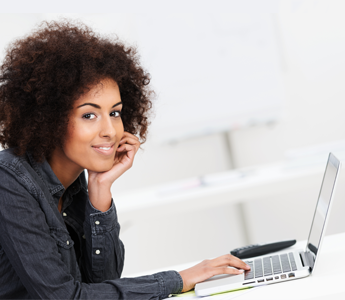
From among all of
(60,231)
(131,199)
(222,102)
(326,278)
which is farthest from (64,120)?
(222,102)

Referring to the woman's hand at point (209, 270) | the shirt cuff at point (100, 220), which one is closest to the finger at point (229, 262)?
the woman's hand at point (209, 270)

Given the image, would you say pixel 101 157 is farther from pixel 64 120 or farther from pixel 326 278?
pixel 326 278

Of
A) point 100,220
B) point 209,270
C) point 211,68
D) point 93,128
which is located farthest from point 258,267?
point 211,68

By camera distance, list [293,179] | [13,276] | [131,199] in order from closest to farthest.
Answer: [13,276], [293,179], [131,199]

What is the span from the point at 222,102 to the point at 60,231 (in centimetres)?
196

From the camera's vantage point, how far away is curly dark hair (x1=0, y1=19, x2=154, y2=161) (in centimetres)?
105

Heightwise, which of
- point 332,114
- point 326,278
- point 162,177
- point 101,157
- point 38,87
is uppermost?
point 332,114

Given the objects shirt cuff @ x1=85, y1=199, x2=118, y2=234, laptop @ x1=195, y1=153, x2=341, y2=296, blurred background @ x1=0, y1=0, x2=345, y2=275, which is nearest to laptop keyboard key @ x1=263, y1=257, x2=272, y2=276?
laptop @ x1=195, y1=153, x2=341, y2=296

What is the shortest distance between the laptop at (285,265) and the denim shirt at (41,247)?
10 cm

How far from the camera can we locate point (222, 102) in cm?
277

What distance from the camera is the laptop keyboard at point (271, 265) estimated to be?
898 mm

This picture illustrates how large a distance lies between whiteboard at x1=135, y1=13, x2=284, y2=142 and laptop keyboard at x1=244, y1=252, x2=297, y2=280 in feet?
5.80

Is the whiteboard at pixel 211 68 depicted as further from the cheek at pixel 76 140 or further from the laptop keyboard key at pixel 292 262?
the laptop keyboard key at pixel 292 262

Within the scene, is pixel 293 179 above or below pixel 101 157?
above
